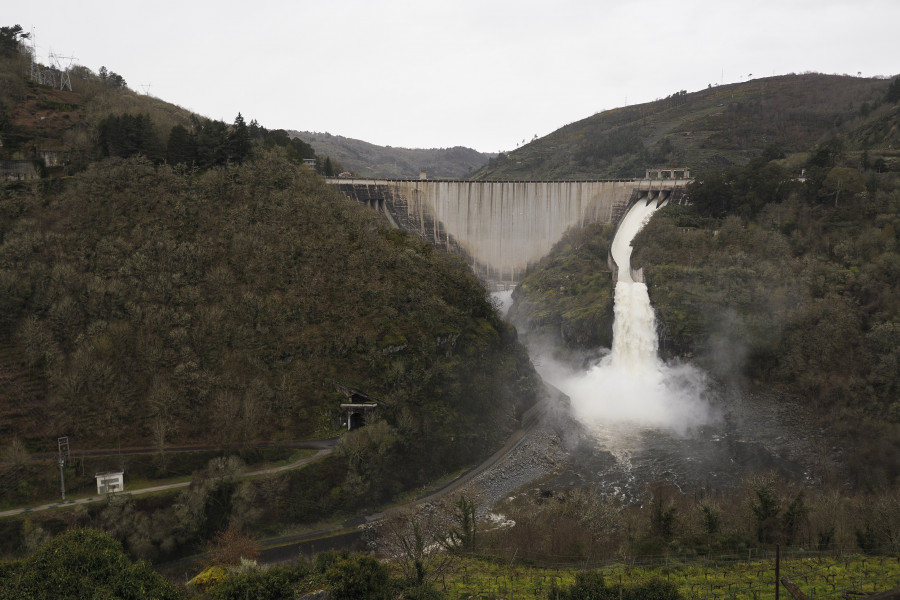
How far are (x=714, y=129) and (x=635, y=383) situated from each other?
73.9 metres

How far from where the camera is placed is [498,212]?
6838cm

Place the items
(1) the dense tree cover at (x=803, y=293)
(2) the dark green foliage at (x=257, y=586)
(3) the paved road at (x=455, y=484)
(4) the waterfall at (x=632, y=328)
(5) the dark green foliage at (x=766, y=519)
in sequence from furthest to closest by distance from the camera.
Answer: (4) the waterfall at (x=632, y=328), (1) the dense tree cover at (x=803, y=293), (3) the paved road at (x=455, y=484), (5) the dark green foliage at (x=766, y=519), (2) the dark green foliage at (x=257, y=586)

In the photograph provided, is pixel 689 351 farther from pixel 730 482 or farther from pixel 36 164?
pixel 36 164

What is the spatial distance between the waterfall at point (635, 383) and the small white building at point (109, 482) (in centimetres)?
2954

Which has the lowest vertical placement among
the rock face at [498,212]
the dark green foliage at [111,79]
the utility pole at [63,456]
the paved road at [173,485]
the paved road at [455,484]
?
the paved road at [455,484]

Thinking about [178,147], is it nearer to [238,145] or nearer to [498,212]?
[238,145]

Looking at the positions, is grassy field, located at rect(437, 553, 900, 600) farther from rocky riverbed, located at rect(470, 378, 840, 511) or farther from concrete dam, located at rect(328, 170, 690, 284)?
concrete dam, located at rect(328, 170, 690, 284)

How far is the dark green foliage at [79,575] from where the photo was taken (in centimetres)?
1708

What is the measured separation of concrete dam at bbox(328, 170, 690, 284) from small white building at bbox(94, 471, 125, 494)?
4105 centimetres

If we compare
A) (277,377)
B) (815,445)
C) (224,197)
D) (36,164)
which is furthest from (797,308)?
(36,164)

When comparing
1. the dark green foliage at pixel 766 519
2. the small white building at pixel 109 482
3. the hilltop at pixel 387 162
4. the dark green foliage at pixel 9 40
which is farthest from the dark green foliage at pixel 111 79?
the hilltop at pixel 387 162

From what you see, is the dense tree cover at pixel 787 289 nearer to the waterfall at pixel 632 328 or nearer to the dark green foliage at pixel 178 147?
the waterfall at pixel 632 328

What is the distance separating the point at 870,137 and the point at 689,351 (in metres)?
47.1

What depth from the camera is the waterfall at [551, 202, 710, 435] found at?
44594mm
